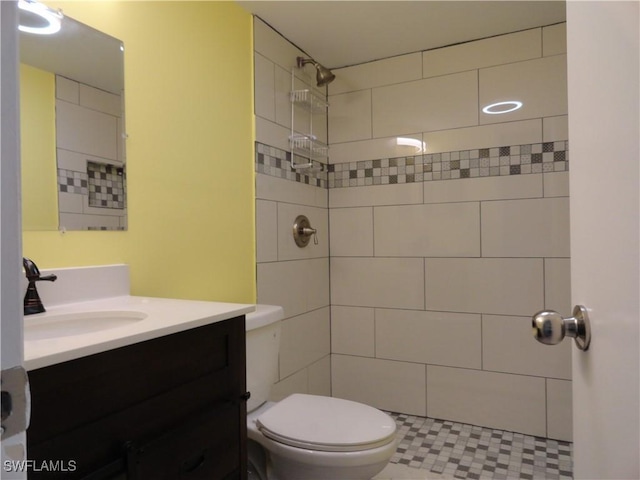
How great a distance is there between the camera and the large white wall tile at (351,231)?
254cm

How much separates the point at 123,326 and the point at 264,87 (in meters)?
1.48

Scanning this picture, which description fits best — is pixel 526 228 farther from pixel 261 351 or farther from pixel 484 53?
pixel 261 351

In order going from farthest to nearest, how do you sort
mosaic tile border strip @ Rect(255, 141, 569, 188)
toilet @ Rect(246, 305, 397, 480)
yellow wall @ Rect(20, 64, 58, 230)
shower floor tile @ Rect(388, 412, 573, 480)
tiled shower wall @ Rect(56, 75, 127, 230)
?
mosaic tile border strip @ Rect(255, 141, 569, 188)
shower floor tile @ Rect(388, 412, 573, 480)
toilet @ Rect(246, 305, 397, 480)
tiled shower wall @ Rect(56, 75, 127, 230)
yellow wall @ Rect(20, 64, 58, 230)

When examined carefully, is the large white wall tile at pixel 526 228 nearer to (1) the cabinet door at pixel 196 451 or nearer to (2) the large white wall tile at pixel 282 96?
(2) the large white wall tile at pixel 282 96

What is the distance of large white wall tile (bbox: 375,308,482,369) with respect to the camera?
230cm

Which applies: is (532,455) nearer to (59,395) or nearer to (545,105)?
(545,105)

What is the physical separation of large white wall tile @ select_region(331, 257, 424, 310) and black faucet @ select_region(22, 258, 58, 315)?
1.75 meters

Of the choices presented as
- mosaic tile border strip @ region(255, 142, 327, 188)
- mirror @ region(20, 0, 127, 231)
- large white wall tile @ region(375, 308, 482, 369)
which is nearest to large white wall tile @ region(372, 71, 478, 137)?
mosaic tile border strip @ region(255, 142, 327, 188)

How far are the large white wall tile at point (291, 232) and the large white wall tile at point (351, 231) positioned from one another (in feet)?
0.17

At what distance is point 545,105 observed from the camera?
6.97ft

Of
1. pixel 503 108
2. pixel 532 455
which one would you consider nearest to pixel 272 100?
pixel 503 108

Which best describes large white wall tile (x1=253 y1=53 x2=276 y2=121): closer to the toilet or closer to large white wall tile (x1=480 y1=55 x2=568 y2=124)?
the toilet

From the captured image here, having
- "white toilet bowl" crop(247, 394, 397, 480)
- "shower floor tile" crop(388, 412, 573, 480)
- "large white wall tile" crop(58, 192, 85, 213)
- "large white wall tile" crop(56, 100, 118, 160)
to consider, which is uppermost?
"large white wall tile" crop(56, 100, 118, 160)

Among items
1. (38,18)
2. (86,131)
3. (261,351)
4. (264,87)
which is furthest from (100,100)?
(261,351)
